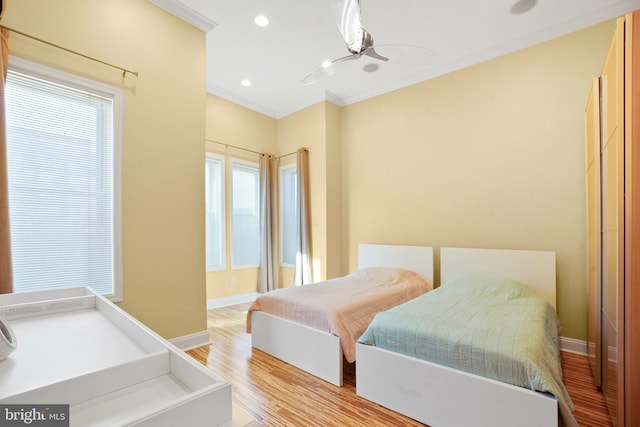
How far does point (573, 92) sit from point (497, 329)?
2.45m

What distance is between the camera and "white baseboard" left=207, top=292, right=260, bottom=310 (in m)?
4.31

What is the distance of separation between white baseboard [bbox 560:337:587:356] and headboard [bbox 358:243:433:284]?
1280 mm

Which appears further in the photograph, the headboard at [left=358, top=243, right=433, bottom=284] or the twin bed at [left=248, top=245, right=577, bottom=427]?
the headboard at [left=358, top=243, right=433, bottom=284]

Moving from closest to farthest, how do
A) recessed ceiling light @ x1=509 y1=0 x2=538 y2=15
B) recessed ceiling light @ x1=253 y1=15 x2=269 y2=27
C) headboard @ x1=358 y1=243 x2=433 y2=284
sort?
1. recessed ceiling light @ x1=509 y1=0 x2=538 y2=15
2. recessed ceiling light @ x1=253 y1=15 x2=269 y2=27
3. headboard @ x1=358 y1=243 x2=433 y2=284

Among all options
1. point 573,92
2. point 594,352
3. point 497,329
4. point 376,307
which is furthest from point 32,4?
point 594,352

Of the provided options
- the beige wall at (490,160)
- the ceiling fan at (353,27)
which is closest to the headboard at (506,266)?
the beige wall at (490,160)

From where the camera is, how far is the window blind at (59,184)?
2.06 meters

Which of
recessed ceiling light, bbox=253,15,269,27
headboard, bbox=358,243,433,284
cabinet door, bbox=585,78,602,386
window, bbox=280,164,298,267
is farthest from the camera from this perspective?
window, bbox=280,164,298,267

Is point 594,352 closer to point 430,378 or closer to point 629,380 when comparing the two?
point 629,380

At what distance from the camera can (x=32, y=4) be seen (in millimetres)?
2078

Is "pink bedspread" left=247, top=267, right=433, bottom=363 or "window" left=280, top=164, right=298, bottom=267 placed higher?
"window" left=280, top=164, right=298, bottom=267

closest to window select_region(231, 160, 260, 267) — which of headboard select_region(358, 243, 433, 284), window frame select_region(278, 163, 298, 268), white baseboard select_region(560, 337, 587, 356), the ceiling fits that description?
window frame select_region(278, 163, 298, 268)

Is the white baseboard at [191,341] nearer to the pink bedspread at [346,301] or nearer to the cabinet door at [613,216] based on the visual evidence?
the pink bedspread at [346,301]

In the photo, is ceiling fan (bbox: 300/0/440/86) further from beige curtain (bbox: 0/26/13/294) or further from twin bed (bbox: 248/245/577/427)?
beige curtain (bbox: 0/26/13/294)
